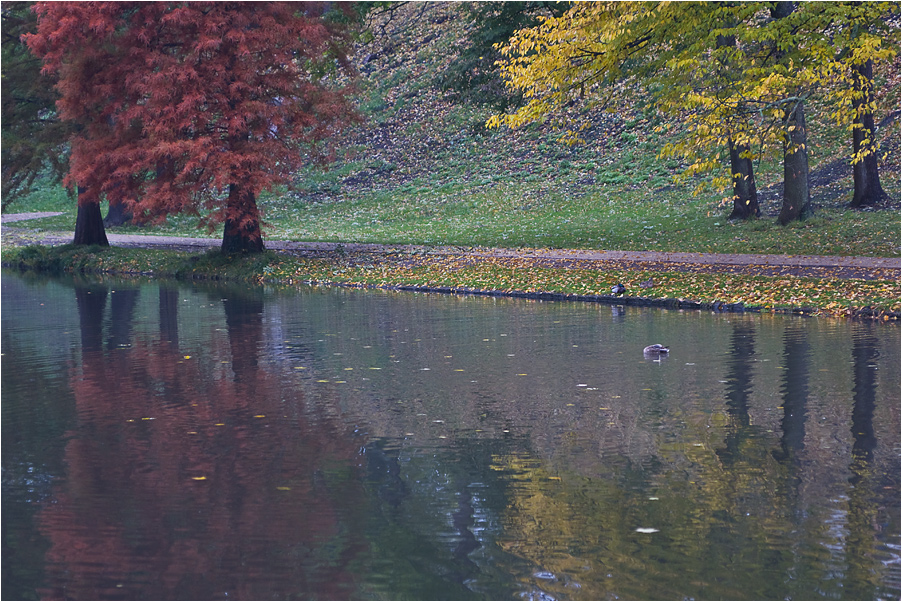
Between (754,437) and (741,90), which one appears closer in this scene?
(754,437)

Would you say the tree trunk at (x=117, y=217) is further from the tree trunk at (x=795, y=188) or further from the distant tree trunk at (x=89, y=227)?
the tree trunk at (x=795, y=188)

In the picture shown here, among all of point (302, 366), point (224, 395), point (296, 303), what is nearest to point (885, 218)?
point (296, 303)

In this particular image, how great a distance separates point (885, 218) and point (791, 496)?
63.5 ft

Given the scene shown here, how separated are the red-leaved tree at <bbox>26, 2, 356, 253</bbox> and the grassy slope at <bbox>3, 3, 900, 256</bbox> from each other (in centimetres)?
277

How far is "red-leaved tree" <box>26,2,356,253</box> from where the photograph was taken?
2172 centimetres

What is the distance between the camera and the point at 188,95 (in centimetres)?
2139

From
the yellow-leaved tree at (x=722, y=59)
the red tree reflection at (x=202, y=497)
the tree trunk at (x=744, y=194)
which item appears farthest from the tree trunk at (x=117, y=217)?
the red tree reflection at (x=202, y=497)

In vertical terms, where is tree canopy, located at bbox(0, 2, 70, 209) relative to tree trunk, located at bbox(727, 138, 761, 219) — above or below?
above

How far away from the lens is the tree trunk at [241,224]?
2323 centimetres

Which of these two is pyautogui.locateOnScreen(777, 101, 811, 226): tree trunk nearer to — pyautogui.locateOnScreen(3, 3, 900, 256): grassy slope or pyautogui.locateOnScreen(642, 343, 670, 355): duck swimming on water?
pyautogui.locateOnScreen(3, 3, 900, 256): grassy slope

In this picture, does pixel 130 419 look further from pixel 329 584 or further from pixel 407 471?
pixel 329 584

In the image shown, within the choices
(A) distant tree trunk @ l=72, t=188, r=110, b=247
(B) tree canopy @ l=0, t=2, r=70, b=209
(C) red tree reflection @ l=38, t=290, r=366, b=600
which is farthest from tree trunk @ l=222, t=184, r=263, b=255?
(C) red tree reflection @ l=38, t=290, r=366, b=600

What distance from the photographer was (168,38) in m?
23.1

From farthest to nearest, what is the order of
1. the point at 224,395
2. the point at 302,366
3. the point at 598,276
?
1. the point at 598,276
2. the point at 302,366
3. the point at 224,395
